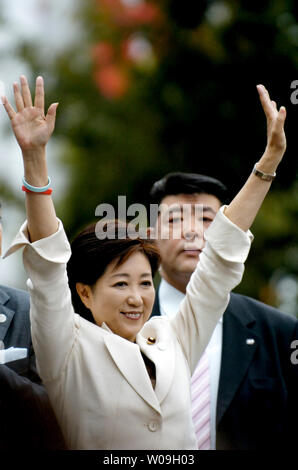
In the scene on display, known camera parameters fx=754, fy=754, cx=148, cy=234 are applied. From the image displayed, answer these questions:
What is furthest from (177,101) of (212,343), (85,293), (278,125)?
(85,293)

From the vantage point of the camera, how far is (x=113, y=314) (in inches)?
89.7

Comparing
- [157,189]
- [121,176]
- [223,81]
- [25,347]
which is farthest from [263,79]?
[25,347]

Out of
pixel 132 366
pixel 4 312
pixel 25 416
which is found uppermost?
pixel 4 312

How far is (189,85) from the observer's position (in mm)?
6977

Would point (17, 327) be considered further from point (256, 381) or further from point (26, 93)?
point (256, 381)

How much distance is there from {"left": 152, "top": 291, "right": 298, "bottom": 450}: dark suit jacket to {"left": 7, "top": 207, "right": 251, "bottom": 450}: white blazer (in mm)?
848

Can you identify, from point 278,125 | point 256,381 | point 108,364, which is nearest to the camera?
point 108,364

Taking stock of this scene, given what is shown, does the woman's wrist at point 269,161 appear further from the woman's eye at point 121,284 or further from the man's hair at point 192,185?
the man's hair at point 192,185

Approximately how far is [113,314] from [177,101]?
4.94 metres

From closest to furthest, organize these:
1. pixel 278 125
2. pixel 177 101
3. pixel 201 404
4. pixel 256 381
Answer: pixel 278 125 < pixel 201 404 < pixel 256 381 < pixel 177 101

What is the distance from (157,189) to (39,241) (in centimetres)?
170

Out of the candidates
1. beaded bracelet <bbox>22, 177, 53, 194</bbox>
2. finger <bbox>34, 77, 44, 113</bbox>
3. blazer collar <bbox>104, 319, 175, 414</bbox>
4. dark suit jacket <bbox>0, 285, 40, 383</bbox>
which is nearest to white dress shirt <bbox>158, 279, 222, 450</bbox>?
dark suit jacket <bbox>0, 285, 40, 383</bbox>

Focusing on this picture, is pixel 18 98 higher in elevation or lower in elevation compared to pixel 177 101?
lower
